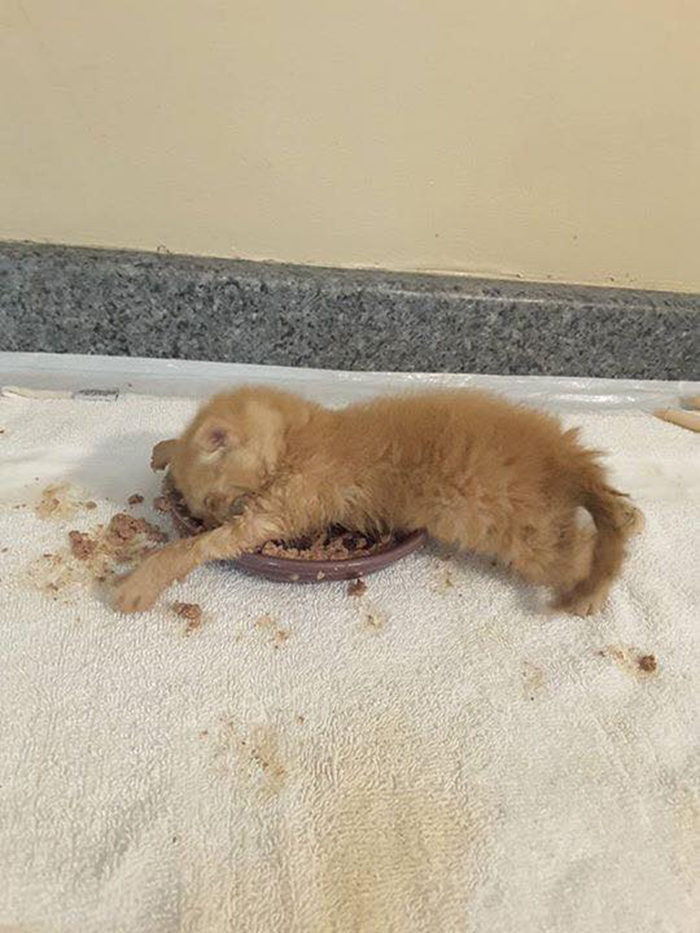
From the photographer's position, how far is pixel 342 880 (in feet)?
2.41

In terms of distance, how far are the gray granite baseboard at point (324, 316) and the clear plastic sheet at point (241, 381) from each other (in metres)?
0.03

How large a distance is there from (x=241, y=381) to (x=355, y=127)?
49 centimetres

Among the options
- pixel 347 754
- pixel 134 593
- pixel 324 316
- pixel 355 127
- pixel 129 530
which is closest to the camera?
pixel 347 754

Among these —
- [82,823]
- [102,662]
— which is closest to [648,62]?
[102,662]

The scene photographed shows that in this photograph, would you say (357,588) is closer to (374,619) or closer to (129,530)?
(374,619)

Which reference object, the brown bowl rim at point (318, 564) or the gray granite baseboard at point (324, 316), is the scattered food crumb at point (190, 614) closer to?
the brown bowl rim at point (318, 564)

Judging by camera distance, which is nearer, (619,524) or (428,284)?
(619,524)

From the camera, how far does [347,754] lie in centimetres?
84

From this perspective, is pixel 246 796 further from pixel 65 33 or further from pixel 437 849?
pixel 65 33

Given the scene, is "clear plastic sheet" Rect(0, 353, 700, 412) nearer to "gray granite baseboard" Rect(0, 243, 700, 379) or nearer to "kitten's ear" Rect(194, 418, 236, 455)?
"gray granite baseboard" Rect(0, 243, 700, 379)

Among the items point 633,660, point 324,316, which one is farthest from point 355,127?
point 633,660

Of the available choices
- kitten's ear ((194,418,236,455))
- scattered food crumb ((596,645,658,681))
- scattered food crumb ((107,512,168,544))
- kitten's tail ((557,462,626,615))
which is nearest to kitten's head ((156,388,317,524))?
kitten's ear ((194,418,236,455))

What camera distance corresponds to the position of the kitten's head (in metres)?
0.93

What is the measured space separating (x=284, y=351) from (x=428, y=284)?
0.98 ft
